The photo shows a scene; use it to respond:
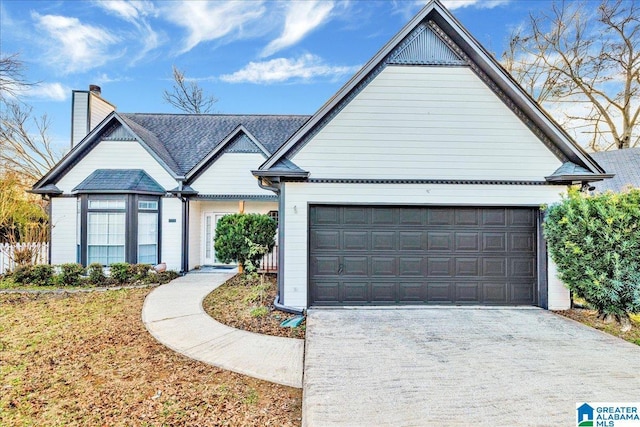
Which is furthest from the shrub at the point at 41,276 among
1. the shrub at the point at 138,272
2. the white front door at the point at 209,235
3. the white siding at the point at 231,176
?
the white siding at the point at 231,176

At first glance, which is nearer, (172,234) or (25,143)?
(172,234)

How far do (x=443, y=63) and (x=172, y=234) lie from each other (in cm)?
1097

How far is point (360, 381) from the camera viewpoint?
4191mm

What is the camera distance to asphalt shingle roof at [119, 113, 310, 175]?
13789mm

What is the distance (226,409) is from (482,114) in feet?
26.5

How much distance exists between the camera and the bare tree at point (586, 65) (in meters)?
21.0

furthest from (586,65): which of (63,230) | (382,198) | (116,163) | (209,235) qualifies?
(63,230)

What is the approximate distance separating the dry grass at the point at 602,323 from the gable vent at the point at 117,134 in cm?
1490

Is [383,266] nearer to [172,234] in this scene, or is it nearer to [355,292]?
[355,292]

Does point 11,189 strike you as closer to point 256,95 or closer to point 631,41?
point 256,95

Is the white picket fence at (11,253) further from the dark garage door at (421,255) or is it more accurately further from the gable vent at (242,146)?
the dark garage door at (421,255)

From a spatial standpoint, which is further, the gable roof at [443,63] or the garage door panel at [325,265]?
the garage door panel at [325,265]

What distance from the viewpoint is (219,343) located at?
573cm

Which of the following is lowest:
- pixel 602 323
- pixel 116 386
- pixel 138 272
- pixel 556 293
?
pixel 116 386
